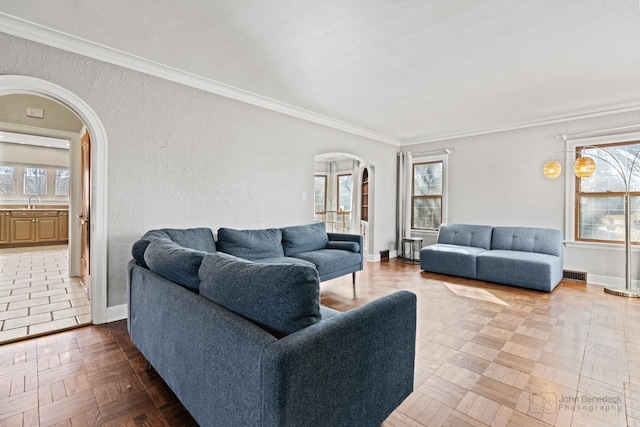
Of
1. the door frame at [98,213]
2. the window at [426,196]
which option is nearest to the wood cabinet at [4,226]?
the door frame at [98,213]

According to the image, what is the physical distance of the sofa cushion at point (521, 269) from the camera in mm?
3875

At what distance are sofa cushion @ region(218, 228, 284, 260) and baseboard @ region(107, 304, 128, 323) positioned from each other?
107cm

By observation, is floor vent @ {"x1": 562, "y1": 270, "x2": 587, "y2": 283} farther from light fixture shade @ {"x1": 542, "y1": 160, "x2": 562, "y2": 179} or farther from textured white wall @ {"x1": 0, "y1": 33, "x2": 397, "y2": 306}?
textured white wall @ {"x1": 0, "y1": 33, "x2": 397, "y2": 306}

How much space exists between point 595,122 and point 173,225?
593 cm

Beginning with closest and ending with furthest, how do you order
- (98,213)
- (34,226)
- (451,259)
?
1. (98,213)
2. (451,259)
3. (34,226)

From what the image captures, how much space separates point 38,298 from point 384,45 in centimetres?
454

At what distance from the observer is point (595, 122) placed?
14.3ft

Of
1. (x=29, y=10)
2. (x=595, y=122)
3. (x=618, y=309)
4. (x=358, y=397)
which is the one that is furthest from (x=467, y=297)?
(x=29, y=10)

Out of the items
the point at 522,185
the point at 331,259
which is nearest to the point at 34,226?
the point at 331,259

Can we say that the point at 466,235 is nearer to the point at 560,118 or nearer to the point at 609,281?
the point at 609,281

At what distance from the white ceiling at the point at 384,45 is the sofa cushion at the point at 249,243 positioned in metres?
1.76

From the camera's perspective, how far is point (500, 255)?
434cm

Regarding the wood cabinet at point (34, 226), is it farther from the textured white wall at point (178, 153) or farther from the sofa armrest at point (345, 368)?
the sofa armrest at point (345, 368)

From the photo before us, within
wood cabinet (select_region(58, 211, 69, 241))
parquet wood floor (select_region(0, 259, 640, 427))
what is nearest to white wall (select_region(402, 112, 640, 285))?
parquet wood floor (select_region(0, 259, 640, 427))
